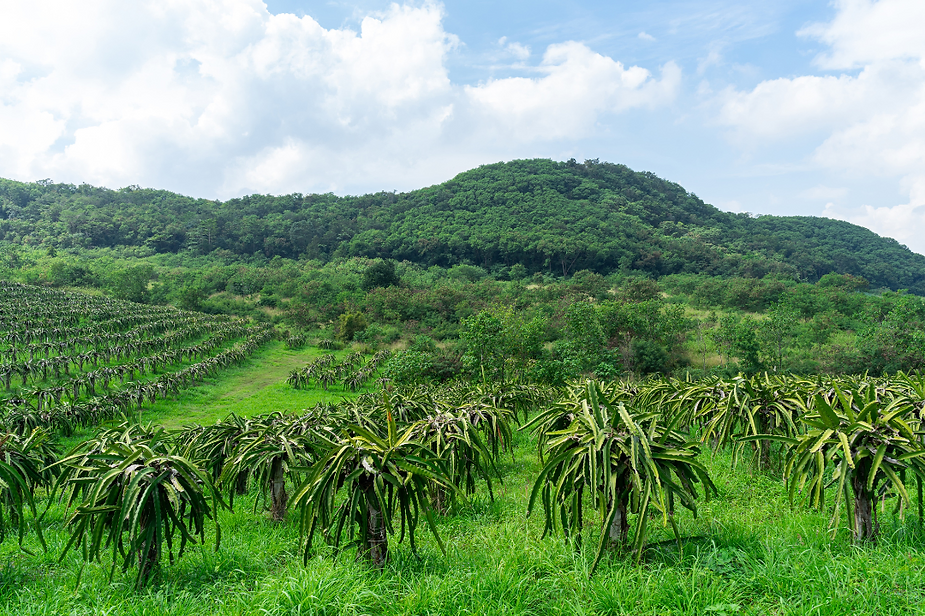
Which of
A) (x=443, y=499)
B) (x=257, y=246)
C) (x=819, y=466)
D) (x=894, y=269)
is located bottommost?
(x=443, y=499)

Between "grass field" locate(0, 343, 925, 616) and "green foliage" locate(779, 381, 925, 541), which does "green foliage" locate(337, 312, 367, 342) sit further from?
"green foliage" locate(779, 381, 925, 541)

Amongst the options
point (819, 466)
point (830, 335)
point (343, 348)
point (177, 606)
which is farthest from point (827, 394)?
point (343, 348)

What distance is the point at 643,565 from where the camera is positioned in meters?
3.16

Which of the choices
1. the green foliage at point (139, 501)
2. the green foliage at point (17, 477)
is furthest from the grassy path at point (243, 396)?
the green foliage at point (139, 501)

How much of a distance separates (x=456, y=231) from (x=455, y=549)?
73665mm

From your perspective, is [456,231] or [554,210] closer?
[456,231]

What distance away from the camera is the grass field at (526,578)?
2789mm

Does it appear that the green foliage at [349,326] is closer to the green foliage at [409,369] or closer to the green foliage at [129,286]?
the green foliage at [409,369]

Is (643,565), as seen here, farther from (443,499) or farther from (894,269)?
(894,269)

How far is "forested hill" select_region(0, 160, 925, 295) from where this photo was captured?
66.1m

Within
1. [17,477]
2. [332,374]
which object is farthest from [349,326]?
[17,477]

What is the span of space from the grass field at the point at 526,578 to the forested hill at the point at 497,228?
207 feet

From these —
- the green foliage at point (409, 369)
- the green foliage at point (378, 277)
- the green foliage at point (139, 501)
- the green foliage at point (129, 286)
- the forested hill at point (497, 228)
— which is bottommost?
the green foliage at point (409, 369)

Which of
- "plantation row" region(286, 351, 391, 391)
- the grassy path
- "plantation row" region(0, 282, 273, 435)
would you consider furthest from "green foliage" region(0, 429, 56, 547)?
"plantation row" region(286, 351, 391, 391)
